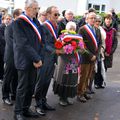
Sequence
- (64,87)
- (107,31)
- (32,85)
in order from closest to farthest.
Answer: (32,85)
(64,87)
(107,31)

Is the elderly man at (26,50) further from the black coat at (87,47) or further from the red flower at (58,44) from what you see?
the black coat at (87,47)

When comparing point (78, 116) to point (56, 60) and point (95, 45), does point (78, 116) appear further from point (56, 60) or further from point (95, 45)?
point (95, 45)

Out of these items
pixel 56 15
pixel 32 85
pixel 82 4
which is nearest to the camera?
pixel 32 85

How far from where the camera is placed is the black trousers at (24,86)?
263 inches

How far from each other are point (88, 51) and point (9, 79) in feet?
5.72

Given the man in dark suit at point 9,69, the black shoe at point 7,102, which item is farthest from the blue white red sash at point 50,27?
the black shoe at point 7,102

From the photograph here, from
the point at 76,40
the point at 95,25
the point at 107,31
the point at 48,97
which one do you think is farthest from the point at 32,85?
the point at 107,31

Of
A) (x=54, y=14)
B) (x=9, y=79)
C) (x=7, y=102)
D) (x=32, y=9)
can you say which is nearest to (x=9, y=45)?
(x=9, y=79)

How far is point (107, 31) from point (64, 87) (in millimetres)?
2409

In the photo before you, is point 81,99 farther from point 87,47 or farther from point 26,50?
point 26,50

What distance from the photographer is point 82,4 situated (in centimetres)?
4219

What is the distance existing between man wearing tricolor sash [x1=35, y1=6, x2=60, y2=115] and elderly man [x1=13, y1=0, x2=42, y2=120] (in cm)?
54

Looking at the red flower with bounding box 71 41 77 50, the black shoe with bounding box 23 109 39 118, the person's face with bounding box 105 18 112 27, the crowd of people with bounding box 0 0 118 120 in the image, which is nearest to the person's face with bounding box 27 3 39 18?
the crowd of people with bounding box 0 0 118 120

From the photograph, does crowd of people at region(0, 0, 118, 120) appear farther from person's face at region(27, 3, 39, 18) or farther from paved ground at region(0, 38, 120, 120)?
paved ground at region(0, 38, 120, 120)
